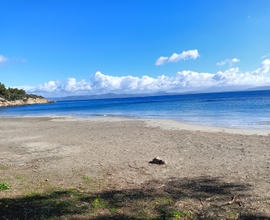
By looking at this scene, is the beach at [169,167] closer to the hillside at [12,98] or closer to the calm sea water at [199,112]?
the calm sea water at [199,112]

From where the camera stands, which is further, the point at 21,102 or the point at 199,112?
the point at 21,102

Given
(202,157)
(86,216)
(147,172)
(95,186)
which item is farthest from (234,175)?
(86,216)

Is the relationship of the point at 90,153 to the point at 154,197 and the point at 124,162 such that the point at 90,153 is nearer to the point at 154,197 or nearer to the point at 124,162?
the point at 124,162

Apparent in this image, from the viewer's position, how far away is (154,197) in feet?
17.6

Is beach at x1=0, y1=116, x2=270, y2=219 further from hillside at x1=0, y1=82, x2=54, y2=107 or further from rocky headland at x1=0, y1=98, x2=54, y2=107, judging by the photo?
hillside at x1=0, y1=82, x2=54, y2=107

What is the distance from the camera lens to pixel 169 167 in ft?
26.7

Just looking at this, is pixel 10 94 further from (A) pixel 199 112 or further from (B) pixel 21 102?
(A) pixel 199 112

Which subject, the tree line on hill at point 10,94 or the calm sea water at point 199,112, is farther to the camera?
the tree line on hill at point 10,94

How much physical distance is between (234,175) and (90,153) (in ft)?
23.4

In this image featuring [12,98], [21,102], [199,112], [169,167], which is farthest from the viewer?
[21,102]

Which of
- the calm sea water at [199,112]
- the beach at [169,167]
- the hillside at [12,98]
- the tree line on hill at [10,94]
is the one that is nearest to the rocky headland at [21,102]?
the hillside at [12,98]

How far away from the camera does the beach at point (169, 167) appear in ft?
18.0

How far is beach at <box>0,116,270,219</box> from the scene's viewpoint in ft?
18.0

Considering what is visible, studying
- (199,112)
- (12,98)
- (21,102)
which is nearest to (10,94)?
(12,98)
